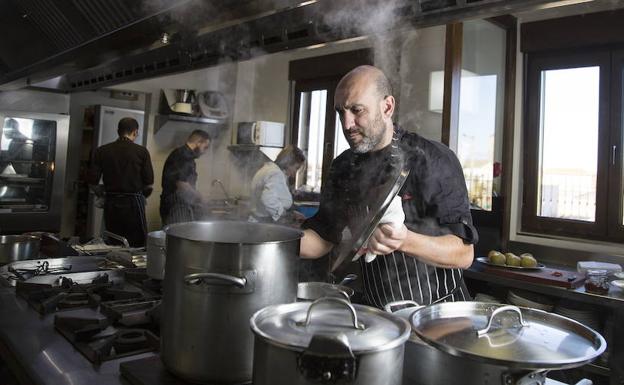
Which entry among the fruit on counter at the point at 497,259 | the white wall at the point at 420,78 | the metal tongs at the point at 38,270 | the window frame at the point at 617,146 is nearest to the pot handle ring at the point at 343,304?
the metal tongs at the point at 38,270

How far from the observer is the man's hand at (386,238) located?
3.74 ft

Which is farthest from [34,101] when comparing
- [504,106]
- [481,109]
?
[504,106]

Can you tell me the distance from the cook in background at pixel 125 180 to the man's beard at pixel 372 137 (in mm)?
2971

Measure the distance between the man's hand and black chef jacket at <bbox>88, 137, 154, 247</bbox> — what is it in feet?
11.8

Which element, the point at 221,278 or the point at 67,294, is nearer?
the point at 221,278

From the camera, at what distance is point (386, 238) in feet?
3.79

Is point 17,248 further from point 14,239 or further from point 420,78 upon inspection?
point 420,78

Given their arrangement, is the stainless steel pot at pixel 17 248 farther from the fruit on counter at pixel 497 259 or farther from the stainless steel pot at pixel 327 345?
the fruit on counter at pixel 497 259

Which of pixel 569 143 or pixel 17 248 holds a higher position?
pixel 569 143

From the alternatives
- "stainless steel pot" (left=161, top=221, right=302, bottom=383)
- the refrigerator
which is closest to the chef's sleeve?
"stainless steel pot" (left=161, top=221, right=302, bottom=383)

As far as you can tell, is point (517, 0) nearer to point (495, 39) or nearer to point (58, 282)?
point (58, 282)

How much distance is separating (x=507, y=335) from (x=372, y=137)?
1115 mm

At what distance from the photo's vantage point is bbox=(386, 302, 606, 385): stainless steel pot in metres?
0.76

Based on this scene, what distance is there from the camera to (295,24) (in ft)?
4.76
